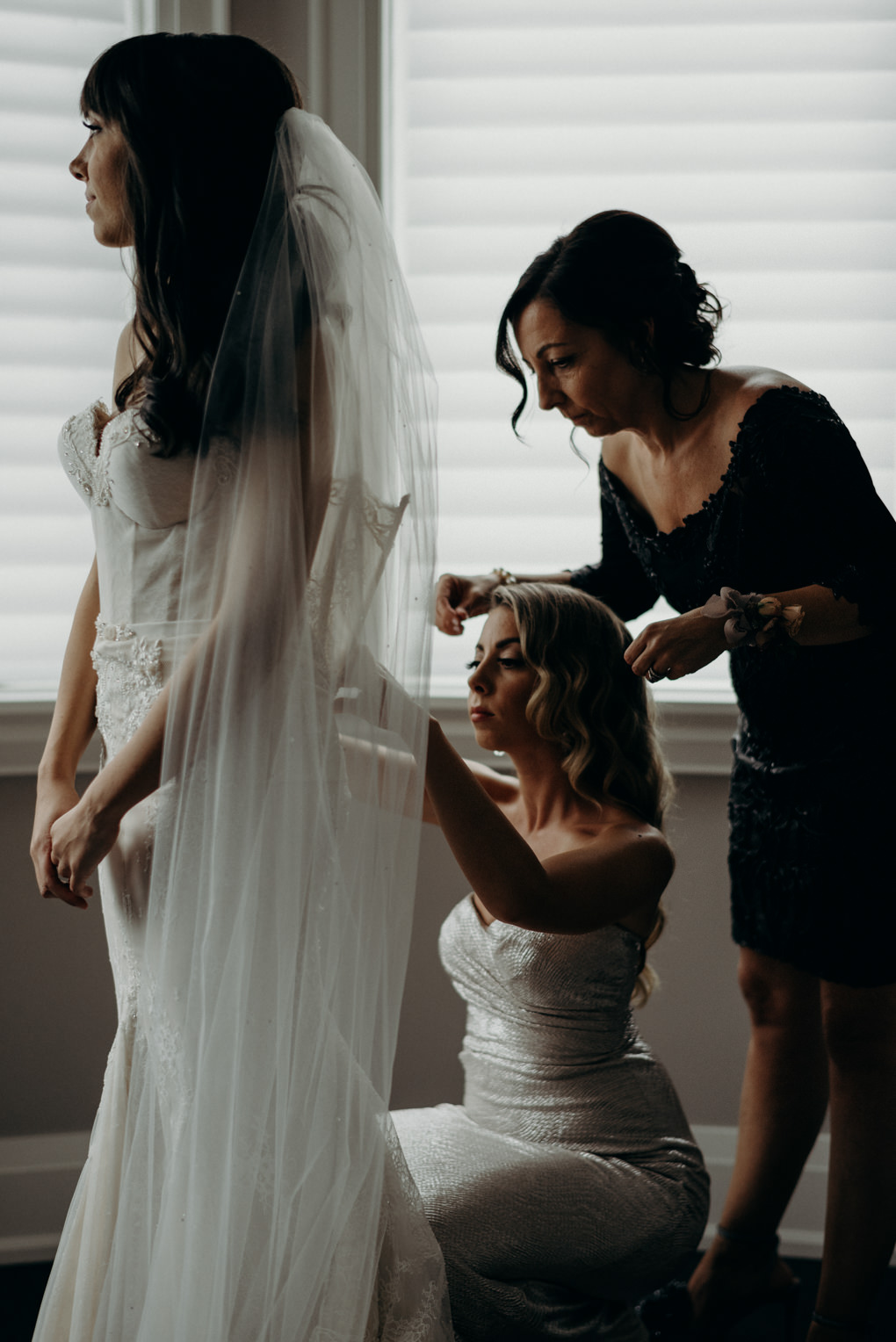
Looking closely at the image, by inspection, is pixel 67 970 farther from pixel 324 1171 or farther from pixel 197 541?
pixel 197 541

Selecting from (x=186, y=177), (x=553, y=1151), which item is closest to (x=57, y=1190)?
(x=553, y=1151)

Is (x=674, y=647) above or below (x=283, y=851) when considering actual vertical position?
above

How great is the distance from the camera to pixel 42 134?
192 cm

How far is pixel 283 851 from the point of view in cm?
100

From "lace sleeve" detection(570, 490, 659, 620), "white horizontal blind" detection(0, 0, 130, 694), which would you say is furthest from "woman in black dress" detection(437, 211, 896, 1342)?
"white horizontal blind" detection(0, 0, 130, 694)

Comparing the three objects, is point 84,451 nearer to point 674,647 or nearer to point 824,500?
point 674,647

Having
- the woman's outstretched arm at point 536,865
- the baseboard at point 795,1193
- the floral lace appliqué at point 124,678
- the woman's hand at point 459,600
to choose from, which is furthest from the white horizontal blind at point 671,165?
the floral lace appliqué at point 124,678

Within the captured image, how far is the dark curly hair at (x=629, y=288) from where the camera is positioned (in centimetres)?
142

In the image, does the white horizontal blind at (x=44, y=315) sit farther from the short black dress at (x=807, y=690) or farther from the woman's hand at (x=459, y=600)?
the short black dress at (x=807, y=690)

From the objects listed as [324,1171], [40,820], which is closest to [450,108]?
[40,820]

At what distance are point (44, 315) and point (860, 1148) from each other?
191cm

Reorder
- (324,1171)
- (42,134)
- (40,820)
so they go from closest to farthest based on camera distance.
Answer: (324,1171)
(40,820)
(42,134)

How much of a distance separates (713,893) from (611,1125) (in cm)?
76

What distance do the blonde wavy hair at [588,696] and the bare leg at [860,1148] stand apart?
0.97ft
